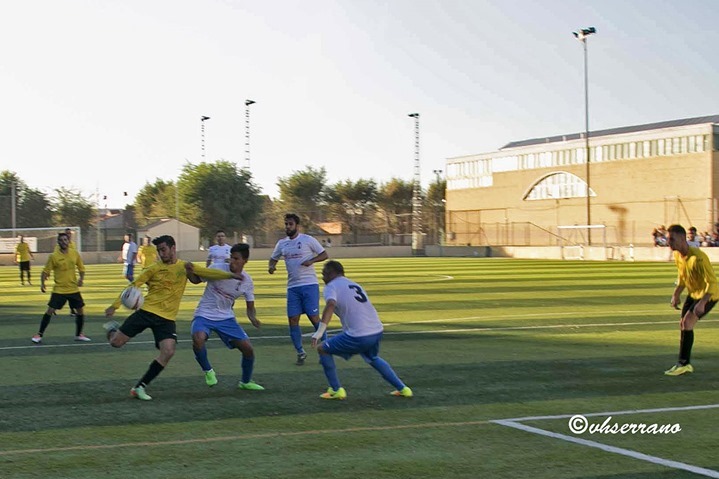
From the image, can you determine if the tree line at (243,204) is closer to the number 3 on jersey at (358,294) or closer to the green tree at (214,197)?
the green tree at (214,197)

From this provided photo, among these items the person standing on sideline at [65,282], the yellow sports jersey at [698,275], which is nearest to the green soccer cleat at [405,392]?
the yellow sports jersey at [698,275]

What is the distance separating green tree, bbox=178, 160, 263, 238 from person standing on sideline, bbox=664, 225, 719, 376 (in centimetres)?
8208

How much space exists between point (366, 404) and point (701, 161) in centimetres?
6993

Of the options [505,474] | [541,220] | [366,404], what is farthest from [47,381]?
[541,220]

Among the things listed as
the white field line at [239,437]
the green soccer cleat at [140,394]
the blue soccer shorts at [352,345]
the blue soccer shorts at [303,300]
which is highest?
the blue soccer shorts at [303,300]

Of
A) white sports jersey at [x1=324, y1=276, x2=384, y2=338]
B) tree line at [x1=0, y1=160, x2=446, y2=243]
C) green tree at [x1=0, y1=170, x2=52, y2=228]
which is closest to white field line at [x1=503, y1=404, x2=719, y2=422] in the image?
white sports jersey at [x1=324, y1=276, x2=384, y2=338]

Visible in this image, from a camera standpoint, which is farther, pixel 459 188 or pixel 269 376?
pixel 459 188

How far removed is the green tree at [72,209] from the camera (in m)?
93.3

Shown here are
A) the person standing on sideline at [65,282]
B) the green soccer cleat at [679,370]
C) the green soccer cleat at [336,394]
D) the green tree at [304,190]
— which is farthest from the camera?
the green tree at [304,190]

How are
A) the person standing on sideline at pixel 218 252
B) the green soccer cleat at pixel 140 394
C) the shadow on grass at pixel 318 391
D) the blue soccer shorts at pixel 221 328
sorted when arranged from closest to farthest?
the shadow on grass at pixel 318 391 < the green soccer cleat at pixel 140 394 < the blue soccer shorts at pixel 221 328 < the person standing on sideline at pixel 218 252

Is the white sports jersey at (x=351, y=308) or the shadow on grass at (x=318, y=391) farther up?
the white sports jersey at (x=351, y=308)

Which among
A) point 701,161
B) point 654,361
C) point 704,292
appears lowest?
point 654,361

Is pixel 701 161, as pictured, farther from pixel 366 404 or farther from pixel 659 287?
pixel 366 404

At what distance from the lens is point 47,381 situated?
11023 mm
